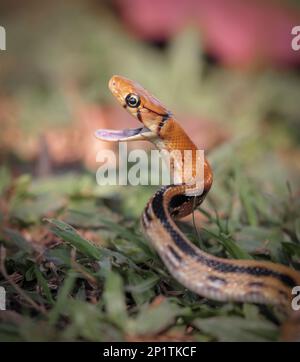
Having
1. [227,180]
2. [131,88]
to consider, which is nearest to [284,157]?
[227,180]

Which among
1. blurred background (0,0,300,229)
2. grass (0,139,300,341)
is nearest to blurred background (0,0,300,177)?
blurred background (0,0,300,229)

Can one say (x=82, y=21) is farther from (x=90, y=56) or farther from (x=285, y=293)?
(x=285, y=293)

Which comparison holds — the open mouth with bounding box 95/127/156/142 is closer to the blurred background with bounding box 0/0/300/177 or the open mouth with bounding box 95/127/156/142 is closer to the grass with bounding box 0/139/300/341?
the grass with bounding box 0/139/300/341

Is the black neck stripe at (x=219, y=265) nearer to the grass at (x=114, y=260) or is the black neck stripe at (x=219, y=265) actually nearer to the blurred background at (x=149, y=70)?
the grass at (x=114, y=260)

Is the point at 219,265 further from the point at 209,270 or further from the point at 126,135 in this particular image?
the point at 126,135

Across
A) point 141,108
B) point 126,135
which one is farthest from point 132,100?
point 126,135

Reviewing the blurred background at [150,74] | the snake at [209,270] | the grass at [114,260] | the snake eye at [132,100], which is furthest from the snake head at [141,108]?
the blurred background at [150,74]
